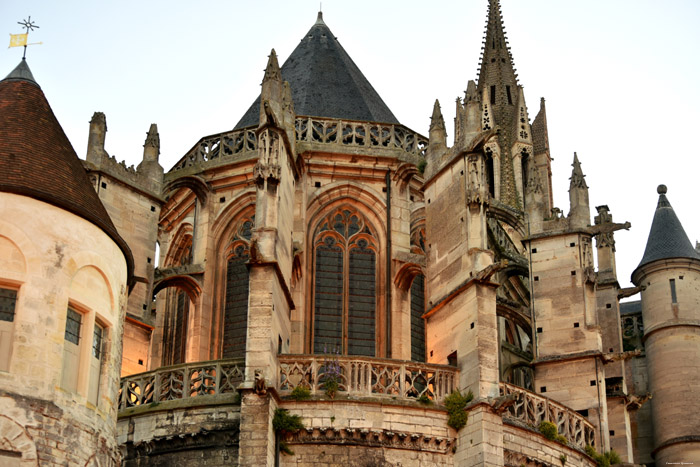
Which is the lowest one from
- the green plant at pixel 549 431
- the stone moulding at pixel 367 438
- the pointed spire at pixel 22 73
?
the stone moulding at pixel 367 438

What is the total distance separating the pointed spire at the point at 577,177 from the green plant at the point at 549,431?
7628mm

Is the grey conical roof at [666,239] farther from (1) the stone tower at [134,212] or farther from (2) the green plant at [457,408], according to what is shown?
(1) the stone tower at [134,212]

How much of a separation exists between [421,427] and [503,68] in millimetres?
42131

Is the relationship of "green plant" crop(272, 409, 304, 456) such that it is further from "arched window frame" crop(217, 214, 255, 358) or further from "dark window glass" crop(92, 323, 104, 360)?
"arched window frame" crop(217, 214, 255, 358)

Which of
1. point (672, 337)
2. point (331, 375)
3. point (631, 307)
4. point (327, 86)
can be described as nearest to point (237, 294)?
point (331, 375)

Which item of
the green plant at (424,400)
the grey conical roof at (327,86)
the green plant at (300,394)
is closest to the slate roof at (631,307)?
the grey conical roof at (327,86)

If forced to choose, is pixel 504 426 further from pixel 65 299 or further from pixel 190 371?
pixel 65 299

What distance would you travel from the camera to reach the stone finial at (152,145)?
97.5 feet

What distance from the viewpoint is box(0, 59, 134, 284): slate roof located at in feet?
65.8

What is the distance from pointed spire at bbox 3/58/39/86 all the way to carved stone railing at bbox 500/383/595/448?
11202mm

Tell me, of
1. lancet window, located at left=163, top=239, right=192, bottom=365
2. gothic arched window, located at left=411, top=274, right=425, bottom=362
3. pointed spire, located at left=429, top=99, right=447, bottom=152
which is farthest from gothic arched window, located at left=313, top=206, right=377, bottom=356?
lancet window, located at left=163, top=239, right=192, bottom=365

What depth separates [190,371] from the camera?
82.3 ft

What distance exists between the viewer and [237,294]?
97.6 ft

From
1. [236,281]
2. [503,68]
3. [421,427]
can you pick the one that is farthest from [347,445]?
[503,68]
